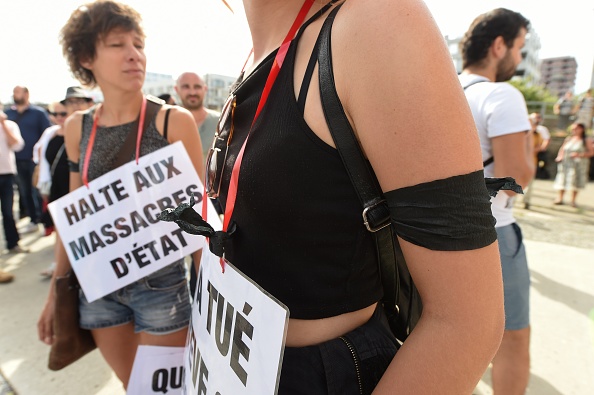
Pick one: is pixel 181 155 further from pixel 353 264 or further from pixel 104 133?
pixel 353 264

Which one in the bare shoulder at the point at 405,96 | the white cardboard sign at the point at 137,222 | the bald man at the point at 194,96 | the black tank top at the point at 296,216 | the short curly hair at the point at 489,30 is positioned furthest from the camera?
the bald man at the point at 194,96

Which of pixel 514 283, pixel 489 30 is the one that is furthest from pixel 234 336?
pixel 489 30

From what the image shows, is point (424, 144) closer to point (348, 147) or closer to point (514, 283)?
point (348, 147)

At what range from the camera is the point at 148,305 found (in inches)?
63.9

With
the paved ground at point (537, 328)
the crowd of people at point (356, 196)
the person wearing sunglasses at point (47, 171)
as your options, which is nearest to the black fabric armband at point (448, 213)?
the crowd of people at point (356, 196)

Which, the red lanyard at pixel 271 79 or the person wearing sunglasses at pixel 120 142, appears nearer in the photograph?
the red lanyard at pixel 271 79

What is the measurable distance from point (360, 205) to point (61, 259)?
1642mm

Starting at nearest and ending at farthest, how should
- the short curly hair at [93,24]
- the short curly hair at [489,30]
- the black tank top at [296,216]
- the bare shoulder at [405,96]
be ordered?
1. the bare shoulder at [405,96]
2. the black tank top at [296,216]
3. the short curly hair at [93,24]
4. the short curly hair at [489,30]

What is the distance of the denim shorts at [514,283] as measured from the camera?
1865 mm

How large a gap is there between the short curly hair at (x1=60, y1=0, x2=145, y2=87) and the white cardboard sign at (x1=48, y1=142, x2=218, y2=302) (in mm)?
620

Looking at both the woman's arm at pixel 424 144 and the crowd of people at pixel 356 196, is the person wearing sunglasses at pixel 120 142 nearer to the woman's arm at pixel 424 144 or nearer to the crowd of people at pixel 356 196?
the crowd of people at pixel 356 196

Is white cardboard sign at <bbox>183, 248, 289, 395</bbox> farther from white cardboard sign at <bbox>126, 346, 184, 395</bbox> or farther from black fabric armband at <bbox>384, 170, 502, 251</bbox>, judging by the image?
white cardboard sign at <bbox>126, 346, 184, 395</bbox>

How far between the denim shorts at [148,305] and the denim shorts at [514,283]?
4.85 feet

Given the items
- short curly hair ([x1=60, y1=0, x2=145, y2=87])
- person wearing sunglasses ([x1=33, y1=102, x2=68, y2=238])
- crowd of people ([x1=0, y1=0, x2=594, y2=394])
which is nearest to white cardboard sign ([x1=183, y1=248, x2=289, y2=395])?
crowd of people ([x1=0, y1=0, x2=594, y2=394])
